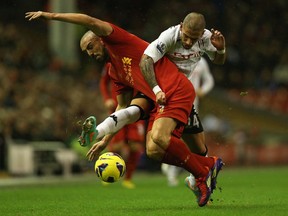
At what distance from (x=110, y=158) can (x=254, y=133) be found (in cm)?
1725

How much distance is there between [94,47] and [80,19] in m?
0.73

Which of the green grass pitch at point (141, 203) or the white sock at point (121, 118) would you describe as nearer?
the green grass pitch at point (141, 203)

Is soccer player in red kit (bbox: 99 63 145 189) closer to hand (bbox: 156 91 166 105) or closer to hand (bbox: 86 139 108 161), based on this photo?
hand (bbox: 86 139 108 161)

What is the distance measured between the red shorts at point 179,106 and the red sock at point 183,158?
0.21 meters

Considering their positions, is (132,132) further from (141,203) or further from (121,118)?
(121,118)

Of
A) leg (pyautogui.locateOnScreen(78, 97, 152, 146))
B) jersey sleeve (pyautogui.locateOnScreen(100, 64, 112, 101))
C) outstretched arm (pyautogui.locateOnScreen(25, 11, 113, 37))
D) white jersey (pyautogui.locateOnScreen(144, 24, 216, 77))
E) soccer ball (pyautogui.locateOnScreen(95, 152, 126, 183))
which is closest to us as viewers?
outstretched arm (pyautogui.locateOnScreen(25, 11, 113, 37))

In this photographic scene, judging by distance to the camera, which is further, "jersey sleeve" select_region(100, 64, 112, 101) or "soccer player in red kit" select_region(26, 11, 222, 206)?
"jersey sleeve" select_region(100, 64, 112, 101)

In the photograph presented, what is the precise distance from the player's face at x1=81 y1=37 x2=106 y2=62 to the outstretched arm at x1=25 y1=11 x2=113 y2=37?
25cm

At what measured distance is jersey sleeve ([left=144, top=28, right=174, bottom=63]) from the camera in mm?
8758

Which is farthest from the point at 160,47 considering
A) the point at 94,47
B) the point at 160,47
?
the point at 94,47

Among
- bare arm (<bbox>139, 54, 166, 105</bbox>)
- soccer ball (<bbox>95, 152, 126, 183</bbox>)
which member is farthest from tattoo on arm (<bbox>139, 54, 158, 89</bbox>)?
soccer ball (<bbox>95, 152, 126, 183</bbox>)

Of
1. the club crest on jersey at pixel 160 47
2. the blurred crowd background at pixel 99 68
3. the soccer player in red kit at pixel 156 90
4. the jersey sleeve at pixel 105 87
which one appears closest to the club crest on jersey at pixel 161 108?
the soccer player in red kit at pixel 156 90

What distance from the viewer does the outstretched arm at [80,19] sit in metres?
8.24

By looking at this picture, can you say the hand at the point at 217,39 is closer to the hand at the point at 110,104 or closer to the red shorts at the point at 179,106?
the red shorts at the point at 179,106
